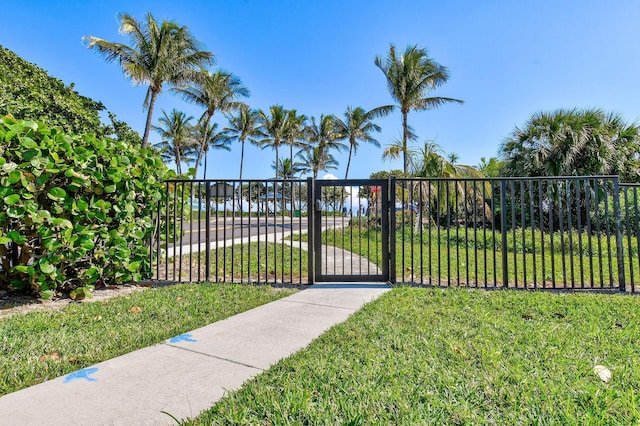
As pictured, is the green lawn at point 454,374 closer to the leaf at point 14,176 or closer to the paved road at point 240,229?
the paved road at point 240,229

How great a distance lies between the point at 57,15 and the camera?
279 inches

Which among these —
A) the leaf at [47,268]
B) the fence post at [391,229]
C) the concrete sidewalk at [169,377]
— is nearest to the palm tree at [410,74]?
the fence post at [391,229]

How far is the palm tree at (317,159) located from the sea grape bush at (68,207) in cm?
2921

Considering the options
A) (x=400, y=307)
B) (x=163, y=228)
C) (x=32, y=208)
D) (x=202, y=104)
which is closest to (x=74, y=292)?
(x=32, y=208)

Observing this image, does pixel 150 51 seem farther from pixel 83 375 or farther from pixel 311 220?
pixel 83 375

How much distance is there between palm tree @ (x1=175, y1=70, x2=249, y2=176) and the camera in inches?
832

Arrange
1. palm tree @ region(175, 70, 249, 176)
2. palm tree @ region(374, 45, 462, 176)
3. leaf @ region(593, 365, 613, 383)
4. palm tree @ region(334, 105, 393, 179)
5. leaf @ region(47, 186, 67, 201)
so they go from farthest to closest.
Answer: palm tree @ region(334, 105, 393, 179)
palm tree @ region(175, 70, 249, 176)
palm tree @ region(374, 45, 462, 176)
leaf @ region(47, 186, 67, 201)
leaf @ region(593, 365, 613, 383)

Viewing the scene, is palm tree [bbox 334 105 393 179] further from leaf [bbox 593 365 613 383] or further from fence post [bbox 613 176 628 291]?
leaf [bbox 593 365 613 383]

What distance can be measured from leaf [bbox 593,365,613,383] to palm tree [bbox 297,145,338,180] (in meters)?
31.3

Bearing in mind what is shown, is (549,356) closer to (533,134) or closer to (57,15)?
(57,15)

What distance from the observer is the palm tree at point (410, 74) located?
50.9 feet

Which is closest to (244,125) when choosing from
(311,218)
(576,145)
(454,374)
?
(576,145)

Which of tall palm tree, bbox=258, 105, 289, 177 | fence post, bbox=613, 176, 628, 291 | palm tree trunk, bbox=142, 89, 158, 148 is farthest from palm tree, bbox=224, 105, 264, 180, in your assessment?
fence post, bbox=613, 176, 628, 291

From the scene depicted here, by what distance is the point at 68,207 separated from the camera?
3.07 metres
